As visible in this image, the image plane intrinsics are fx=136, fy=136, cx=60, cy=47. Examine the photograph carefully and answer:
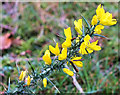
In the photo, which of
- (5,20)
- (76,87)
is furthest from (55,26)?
(76,87)

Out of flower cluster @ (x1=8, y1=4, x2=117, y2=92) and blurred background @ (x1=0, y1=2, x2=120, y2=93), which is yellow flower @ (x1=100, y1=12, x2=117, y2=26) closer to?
flower cluster @ (x1=8, y1=4, x2=117, y2=92)

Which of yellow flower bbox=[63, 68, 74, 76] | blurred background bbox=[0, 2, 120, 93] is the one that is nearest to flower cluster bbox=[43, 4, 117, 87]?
yellow flower bbox=[63, 68, 74, 76]

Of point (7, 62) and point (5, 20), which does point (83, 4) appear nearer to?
point (5, 20)

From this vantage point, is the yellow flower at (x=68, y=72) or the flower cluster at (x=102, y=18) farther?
the yellow flower at (x=68, y=72)

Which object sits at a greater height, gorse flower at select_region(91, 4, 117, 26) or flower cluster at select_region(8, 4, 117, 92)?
gorse flower at select_region(91, 4, 117, 26)

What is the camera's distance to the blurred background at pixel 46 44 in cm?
166

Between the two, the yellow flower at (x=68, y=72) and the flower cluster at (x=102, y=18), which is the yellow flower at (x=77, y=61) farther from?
the flower cluster at (x=102, y=18)

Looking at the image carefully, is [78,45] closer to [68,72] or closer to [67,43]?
[67,43]

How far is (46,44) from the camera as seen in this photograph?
2203 mm

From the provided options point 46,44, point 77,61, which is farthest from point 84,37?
point 46,44

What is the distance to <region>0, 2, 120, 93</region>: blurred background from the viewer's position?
5.44ft

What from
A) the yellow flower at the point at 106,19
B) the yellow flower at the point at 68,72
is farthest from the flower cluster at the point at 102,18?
the yellow flower at the point at 68,72

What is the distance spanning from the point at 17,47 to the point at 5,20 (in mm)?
683

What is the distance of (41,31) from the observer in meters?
2.48
